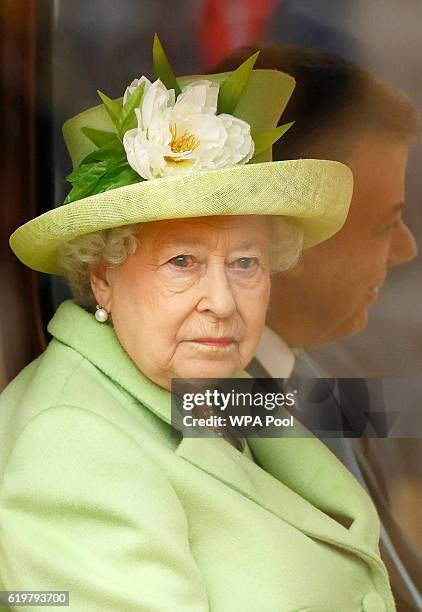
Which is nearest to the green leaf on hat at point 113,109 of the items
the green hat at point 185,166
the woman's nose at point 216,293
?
the green hat at point 185,166

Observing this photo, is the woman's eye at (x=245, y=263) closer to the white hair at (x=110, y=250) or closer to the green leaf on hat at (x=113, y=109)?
the white hair at (x=110, y=250)

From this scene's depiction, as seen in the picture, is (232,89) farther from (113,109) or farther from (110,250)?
(110,250)

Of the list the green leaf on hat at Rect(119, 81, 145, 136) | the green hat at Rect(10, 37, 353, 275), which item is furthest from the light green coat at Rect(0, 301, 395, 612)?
the green leaf on hat at Rect(119, 81, 145, 136)

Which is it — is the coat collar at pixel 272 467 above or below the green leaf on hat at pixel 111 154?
below

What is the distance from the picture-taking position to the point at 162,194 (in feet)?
5.02

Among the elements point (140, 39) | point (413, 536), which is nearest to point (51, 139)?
point (140, 39)

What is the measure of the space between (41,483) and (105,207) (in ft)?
1.46

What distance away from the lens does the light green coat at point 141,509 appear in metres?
1.53

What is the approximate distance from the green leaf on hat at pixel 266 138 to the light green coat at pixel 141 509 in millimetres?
407

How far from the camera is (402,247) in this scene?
1872 millimetres

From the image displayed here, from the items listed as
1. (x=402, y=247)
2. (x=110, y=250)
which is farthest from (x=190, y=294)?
(x=402, y=247)

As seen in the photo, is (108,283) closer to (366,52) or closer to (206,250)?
(206,250)

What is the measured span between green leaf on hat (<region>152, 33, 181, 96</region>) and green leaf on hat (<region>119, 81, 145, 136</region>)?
57mm

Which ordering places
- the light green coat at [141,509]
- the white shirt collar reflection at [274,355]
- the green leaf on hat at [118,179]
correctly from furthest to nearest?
the white shirt collar reflection at [274,355] < the green leaf on hat at [118,179] < the light green coat at [141,509]
